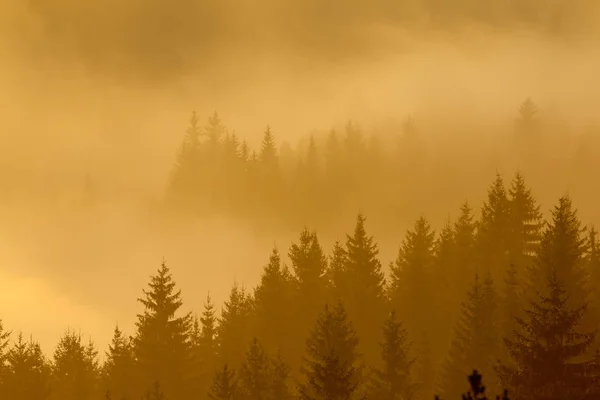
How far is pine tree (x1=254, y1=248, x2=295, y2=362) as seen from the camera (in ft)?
163

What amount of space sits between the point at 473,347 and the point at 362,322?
11.8m

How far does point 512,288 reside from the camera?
42.0m

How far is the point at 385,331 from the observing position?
37594 mm

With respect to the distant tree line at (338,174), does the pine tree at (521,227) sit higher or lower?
lower

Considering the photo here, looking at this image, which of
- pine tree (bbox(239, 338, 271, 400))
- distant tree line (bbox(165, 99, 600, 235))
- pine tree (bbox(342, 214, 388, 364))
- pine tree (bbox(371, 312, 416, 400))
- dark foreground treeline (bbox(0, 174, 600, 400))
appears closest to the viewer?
pine tree (bbox(371, 312, 416, 400))

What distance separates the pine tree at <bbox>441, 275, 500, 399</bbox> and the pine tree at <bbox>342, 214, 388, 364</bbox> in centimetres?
971

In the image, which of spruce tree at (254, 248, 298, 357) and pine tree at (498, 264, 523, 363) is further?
spruce tree at (254, 248, 298, 357)

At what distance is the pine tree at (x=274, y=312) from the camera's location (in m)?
49.8

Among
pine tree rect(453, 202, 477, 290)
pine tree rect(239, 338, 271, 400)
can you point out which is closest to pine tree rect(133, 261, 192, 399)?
pine tree rect(239, 338, 271, 400)

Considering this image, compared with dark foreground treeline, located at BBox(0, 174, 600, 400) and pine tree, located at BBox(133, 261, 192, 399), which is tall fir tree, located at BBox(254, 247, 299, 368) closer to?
dark foreground treeline, located at BBox(0, 174, 600, 400)

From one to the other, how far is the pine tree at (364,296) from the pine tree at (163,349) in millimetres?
10079

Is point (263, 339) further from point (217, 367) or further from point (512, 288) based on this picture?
point (512, 288)

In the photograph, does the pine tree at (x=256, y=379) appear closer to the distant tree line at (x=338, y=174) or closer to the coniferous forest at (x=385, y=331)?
the coniferous forest at (x=385, y=331)

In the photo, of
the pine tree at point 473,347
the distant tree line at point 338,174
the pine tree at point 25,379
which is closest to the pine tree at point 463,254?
the pine tree at point 473,347
